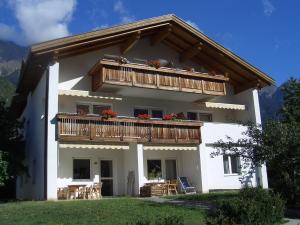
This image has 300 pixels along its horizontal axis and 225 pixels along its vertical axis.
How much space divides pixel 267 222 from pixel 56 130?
12718 millimetres

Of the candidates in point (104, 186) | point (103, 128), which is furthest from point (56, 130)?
point (104, 186)

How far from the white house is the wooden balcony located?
5 cm

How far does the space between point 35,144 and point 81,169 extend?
127 inches

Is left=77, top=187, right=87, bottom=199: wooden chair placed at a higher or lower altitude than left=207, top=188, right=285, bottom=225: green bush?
higher

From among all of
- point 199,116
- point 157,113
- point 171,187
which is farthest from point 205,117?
point 171,187

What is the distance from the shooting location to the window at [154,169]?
27575 millimetres

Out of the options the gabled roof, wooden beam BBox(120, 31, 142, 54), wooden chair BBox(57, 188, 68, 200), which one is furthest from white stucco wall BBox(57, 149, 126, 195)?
wooden beam BBox(120, 31, 142, 54)

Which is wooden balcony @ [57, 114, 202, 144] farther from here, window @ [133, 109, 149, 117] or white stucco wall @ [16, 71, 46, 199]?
window @ [133, 109, 149, 117]

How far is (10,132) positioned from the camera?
92.8 ft

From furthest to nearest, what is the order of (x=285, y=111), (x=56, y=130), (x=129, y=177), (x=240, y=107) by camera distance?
(x=285, y=111)
(x=240, y=107)
(x=129, y=177)
(x=56, y=130)

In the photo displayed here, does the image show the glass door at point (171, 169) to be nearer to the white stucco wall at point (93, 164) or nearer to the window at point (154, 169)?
the window at point (154, 169)

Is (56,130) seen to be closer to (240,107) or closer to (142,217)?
(142,217)

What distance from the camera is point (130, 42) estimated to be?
88.7ft

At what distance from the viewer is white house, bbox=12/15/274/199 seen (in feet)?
77.5
